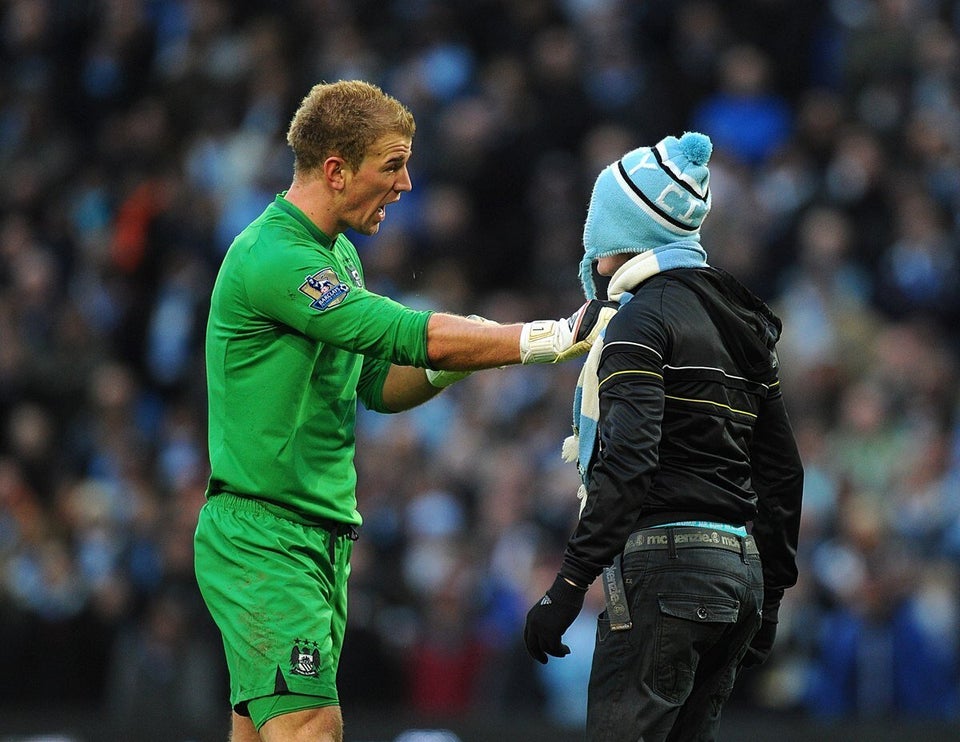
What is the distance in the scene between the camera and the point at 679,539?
15.5 feet

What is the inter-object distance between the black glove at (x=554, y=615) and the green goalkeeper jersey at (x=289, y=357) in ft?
2.51

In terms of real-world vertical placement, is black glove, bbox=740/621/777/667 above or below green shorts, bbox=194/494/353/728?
below

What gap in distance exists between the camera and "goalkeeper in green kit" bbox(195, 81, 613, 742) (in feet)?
15.7

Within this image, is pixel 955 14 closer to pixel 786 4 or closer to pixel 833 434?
pixel 786 4

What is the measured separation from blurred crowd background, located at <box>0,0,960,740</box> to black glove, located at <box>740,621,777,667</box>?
3678mm

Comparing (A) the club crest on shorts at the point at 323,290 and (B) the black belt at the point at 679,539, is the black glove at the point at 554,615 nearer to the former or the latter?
(B) the black belt at the point at 679,539

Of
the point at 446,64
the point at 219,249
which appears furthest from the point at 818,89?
the point at 219,249

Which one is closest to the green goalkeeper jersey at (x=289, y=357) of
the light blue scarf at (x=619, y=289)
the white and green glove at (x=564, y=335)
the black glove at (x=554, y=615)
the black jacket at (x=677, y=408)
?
the white and green glove at (x=564, y=335)

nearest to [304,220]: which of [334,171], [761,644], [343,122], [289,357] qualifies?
[334,171]

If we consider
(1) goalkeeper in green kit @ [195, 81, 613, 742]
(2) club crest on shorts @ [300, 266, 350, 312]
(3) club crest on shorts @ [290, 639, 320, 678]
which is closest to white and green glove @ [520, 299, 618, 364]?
(1) goalkeeper in green kit @ [195, 81, 613, 742]

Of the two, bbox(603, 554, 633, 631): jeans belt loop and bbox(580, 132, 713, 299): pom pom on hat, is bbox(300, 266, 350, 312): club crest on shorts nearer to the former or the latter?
bbox(580, 132, 713, 299): pom pom on hat

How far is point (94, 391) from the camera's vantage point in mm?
12516

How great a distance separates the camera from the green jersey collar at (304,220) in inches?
199

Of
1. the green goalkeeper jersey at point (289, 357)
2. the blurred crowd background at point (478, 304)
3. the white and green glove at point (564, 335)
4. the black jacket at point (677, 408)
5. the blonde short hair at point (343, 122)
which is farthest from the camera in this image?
the blurred crowd background at point (478, 304)
